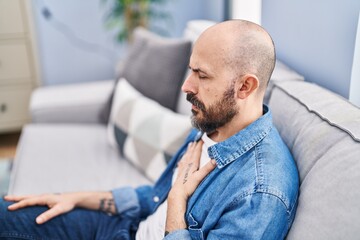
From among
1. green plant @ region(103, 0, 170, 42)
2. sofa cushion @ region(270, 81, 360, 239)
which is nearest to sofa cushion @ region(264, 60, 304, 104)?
sofa cushion @ region(270, 81, 360, 239)

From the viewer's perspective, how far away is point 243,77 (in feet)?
3.10

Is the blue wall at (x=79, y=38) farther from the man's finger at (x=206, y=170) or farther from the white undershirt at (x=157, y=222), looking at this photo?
the man's finger at (x=206, y=170)

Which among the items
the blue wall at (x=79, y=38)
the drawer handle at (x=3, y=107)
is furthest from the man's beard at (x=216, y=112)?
the drawer handle at (x=3, y=107)

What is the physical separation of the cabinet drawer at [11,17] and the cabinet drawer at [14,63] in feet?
0.29

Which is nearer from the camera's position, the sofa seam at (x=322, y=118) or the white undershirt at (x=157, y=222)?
the sofa seam at (x=322, y=118)

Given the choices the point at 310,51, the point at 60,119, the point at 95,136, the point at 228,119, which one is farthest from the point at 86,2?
the point at 228,119

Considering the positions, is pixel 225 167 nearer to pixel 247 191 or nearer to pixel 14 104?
pixel 247 191

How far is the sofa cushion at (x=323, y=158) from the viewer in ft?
2.40

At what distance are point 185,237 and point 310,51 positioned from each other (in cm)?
75

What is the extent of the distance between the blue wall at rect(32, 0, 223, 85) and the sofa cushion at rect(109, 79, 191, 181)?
1231mm

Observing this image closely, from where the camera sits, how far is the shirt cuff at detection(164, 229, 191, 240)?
0.91m

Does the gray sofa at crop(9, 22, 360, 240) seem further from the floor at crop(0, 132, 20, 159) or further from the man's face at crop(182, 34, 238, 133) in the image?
the floor at crop(0, 132, 20, 159)

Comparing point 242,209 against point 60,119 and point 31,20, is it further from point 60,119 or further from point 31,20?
point 31,20

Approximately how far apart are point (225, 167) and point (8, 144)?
→ 231 centimetres
